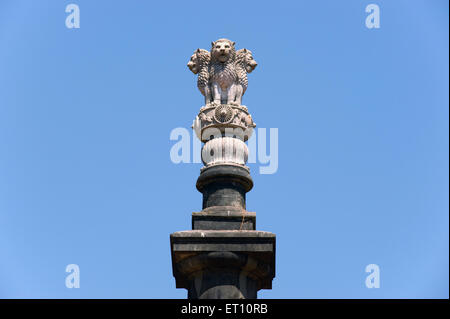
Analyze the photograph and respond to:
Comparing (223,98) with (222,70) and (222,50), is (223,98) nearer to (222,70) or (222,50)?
(222,70)

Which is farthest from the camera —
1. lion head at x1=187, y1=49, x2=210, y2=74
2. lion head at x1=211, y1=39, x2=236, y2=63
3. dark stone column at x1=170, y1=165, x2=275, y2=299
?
lion head at x1=187, y1=49, x2=210, y2=74

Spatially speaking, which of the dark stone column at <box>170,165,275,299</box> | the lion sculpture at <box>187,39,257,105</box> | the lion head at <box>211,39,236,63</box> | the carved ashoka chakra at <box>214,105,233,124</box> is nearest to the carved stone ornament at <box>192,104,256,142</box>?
→ the carved ashoka chakra at <box>214,105,233,124</box>

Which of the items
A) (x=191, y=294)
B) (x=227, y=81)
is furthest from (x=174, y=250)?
(x=227, y=81)

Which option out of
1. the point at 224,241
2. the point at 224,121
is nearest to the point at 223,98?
the point at 224,121

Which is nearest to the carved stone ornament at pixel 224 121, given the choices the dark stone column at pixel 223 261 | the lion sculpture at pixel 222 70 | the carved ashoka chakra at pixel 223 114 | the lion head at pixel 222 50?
the carved ashoka chakra at pixel 223 114

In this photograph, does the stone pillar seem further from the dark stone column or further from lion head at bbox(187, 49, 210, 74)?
lion head at bbox(187, 49, 210, 74)

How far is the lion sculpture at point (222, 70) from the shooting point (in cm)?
2411

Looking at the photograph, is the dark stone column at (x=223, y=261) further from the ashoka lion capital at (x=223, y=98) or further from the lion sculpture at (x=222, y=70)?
the lion sculpture at (x=222, y=70)

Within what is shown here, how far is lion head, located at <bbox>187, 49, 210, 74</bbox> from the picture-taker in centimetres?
2462

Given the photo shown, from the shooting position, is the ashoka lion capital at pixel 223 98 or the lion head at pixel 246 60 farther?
the lion head at pixel 246 60

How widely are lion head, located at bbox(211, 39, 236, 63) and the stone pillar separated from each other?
234cm

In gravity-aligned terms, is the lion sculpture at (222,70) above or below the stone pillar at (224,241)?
above
